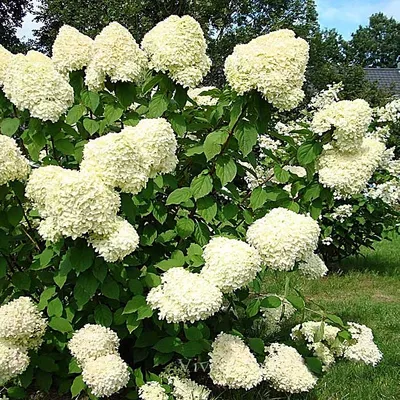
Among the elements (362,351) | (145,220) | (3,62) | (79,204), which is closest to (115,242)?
(79,204)

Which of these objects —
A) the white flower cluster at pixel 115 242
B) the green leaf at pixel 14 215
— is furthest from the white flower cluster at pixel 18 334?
the white flower cluster at pixel 115 242

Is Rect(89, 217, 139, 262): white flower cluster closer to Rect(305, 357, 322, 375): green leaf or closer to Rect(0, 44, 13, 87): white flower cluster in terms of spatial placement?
Rect(0, 44, 13, 87): white flower cluster

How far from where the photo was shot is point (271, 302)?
2793 millimetres

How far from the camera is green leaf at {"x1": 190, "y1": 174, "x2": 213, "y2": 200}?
2615 mm

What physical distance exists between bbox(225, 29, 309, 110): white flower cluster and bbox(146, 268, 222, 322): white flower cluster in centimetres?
83

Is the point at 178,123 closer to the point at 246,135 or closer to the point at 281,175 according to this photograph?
the point at 246,135

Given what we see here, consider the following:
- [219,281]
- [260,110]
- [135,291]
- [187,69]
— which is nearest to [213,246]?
[219,281]

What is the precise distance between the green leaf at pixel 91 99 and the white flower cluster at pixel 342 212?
3813 millimetres

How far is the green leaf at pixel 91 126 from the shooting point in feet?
9.16

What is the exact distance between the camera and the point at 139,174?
233cm

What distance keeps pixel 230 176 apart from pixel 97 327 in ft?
3.01

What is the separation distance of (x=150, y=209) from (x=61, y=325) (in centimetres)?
69

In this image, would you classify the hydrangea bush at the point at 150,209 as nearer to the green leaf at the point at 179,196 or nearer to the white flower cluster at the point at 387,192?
the green leaf at the point at 179,196

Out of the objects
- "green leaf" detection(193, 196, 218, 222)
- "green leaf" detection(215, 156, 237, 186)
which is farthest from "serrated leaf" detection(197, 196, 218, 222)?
"green leaf" detection(215, 156, 237, 186)
